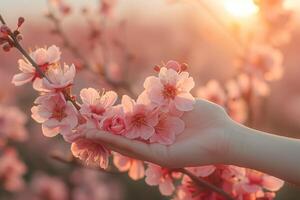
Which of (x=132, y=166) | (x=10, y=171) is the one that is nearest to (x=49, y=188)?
(x=10, y=171)

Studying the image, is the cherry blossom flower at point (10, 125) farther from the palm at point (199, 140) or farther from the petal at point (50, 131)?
the palm at point (199, 140)

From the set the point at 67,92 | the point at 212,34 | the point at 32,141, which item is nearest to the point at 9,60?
the point at 32,141

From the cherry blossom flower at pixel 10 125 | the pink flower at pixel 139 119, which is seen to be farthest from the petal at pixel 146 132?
the cherry blossom flower at pixel 10 125

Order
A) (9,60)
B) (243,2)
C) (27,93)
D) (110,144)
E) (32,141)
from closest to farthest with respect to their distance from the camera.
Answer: (110,144), (243,2), (32,141), (27,93), (9,60)

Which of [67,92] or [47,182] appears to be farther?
[47,182]

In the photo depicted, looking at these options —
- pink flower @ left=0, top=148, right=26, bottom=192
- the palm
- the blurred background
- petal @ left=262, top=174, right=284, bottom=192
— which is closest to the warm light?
the blurred background

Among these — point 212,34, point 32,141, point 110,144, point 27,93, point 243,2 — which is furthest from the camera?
point 27,93

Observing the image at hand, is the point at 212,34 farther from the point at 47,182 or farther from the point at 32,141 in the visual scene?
the point at 32,141

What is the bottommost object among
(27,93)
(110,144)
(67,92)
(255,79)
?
(110,144)

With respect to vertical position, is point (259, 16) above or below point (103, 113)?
above
